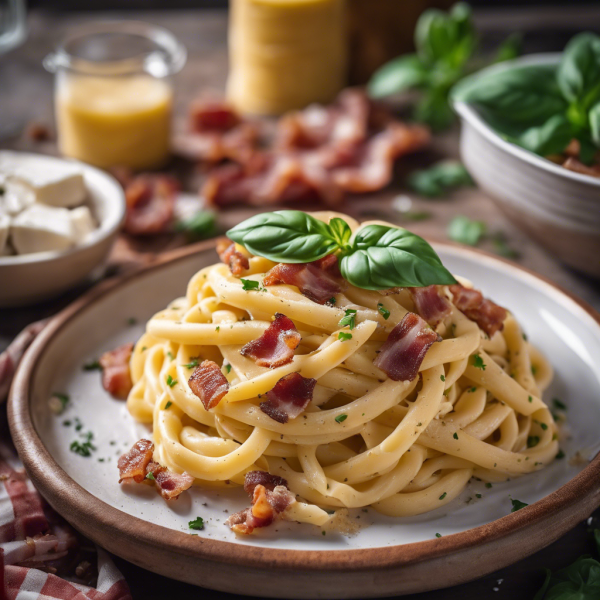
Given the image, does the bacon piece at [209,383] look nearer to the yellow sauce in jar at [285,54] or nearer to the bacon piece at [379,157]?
the bacon piece at [379,157]

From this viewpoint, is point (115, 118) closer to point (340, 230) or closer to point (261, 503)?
point (340, 230)

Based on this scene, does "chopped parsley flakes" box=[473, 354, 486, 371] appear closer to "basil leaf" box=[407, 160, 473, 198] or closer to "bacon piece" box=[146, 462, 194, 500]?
"bacon piece" box=[146, 462, 194, 500]

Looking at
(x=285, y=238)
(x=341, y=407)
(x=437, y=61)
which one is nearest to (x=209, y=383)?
(x=341, y=407)

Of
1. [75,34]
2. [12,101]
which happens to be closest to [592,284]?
[75,34]

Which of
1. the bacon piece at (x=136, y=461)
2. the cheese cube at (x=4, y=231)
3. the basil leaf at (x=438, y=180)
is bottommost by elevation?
the basil leaf at (x=438, y=180)

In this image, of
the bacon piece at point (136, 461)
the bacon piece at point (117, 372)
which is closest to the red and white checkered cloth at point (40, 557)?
the bacon piece at point (136, 461)

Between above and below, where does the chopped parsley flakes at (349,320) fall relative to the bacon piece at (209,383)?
above

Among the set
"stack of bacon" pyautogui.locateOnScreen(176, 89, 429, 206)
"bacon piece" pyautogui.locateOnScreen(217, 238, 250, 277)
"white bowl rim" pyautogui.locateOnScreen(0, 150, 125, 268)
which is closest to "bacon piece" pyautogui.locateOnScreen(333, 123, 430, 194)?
"stack of bacon" pyautogui.locateOnScreen(176, 89, 429, 206)
